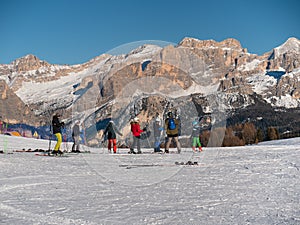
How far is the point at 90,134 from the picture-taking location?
3703 centimetres

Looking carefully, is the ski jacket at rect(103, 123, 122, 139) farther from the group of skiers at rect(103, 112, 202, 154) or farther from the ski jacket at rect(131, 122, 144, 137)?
the ski jacket at rect(131, 122, 144, 137)

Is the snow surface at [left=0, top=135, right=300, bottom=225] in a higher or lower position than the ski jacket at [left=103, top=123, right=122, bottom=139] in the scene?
lower

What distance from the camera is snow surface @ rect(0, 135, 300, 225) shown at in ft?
19.2

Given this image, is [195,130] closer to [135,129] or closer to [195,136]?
[195,136]

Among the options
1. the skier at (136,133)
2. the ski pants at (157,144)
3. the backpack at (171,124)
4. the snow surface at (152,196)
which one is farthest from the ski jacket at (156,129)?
the snow surface at (152,196)

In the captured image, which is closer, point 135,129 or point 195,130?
point 135,129

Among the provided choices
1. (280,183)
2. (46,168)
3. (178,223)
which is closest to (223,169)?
(280,183)

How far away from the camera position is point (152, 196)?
7.60 m

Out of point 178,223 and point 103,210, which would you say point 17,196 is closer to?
point 103,210

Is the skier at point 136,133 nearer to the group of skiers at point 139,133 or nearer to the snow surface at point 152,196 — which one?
the group of skiers at point 139,133

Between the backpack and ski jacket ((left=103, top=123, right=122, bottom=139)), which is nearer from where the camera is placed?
the backpack

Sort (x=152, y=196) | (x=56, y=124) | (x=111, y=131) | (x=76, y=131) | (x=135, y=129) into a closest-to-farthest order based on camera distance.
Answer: (x=152, y=196)
(x=56, y=124)
(x=135, y=129)
(x=76, y=131)
(x=111, y=131)

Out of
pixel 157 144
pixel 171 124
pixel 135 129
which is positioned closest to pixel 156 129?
pixel 157 144

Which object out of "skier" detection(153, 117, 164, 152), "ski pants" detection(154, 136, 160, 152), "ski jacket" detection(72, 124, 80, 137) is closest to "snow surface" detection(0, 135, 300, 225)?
"ski pants" detection(154, 136, 160, 152)
